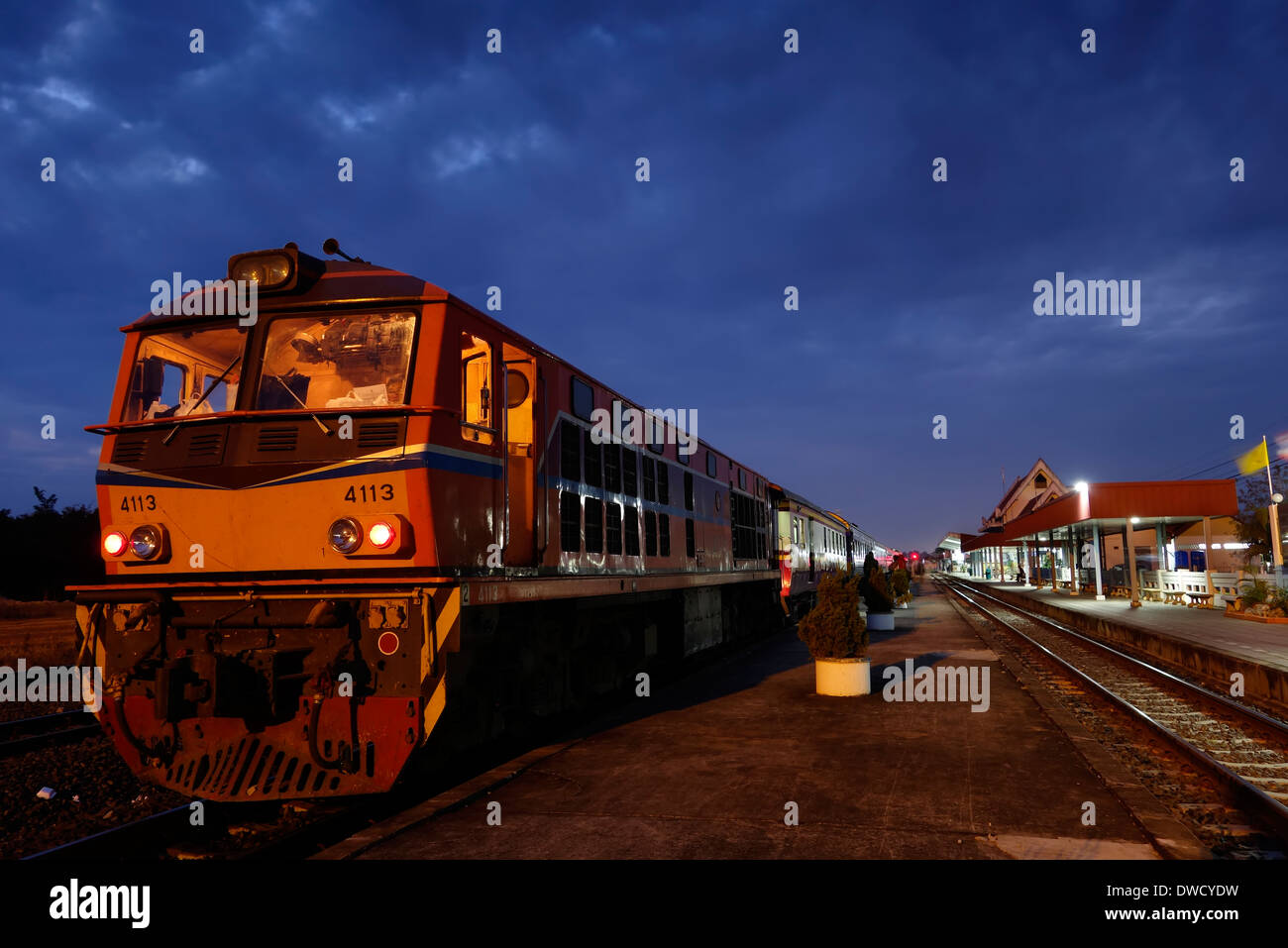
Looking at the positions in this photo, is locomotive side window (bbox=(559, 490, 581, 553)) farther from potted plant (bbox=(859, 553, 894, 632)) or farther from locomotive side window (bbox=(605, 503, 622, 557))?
potted plant (bbox=(859, 553, 894, 632))

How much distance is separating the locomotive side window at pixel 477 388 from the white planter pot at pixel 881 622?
50.0 ft

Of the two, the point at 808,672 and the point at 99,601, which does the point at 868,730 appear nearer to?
the point at 808,672

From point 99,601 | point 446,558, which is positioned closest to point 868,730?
point 446,558

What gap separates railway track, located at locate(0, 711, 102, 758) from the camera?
26.9ft

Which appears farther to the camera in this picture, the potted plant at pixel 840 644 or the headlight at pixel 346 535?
the potted plant at pixel 840 644

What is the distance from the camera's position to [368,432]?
5.89m

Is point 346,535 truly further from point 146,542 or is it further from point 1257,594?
point 1257,594

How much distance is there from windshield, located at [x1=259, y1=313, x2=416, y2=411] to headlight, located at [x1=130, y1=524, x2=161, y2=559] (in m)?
1.28

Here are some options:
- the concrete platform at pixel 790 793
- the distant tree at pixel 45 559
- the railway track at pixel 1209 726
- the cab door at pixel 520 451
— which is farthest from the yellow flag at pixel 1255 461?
the distant tree at pixel 45 559

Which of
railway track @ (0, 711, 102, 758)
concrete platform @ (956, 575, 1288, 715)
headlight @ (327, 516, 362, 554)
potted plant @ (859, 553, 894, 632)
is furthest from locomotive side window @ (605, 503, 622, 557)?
potted plant @ (859, 553, 894, 632)

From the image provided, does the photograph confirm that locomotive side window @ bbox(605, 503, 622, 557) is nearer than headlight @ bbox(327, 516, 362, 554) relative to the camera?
No

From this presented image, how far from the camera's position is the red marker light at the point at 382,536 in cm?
575

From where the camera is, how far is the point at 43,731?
31.7 feet

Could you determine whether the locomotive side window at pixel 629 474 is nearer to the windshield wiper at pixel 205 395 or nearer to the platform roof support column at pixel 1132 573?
the windshield wiper at pixel 205 395
